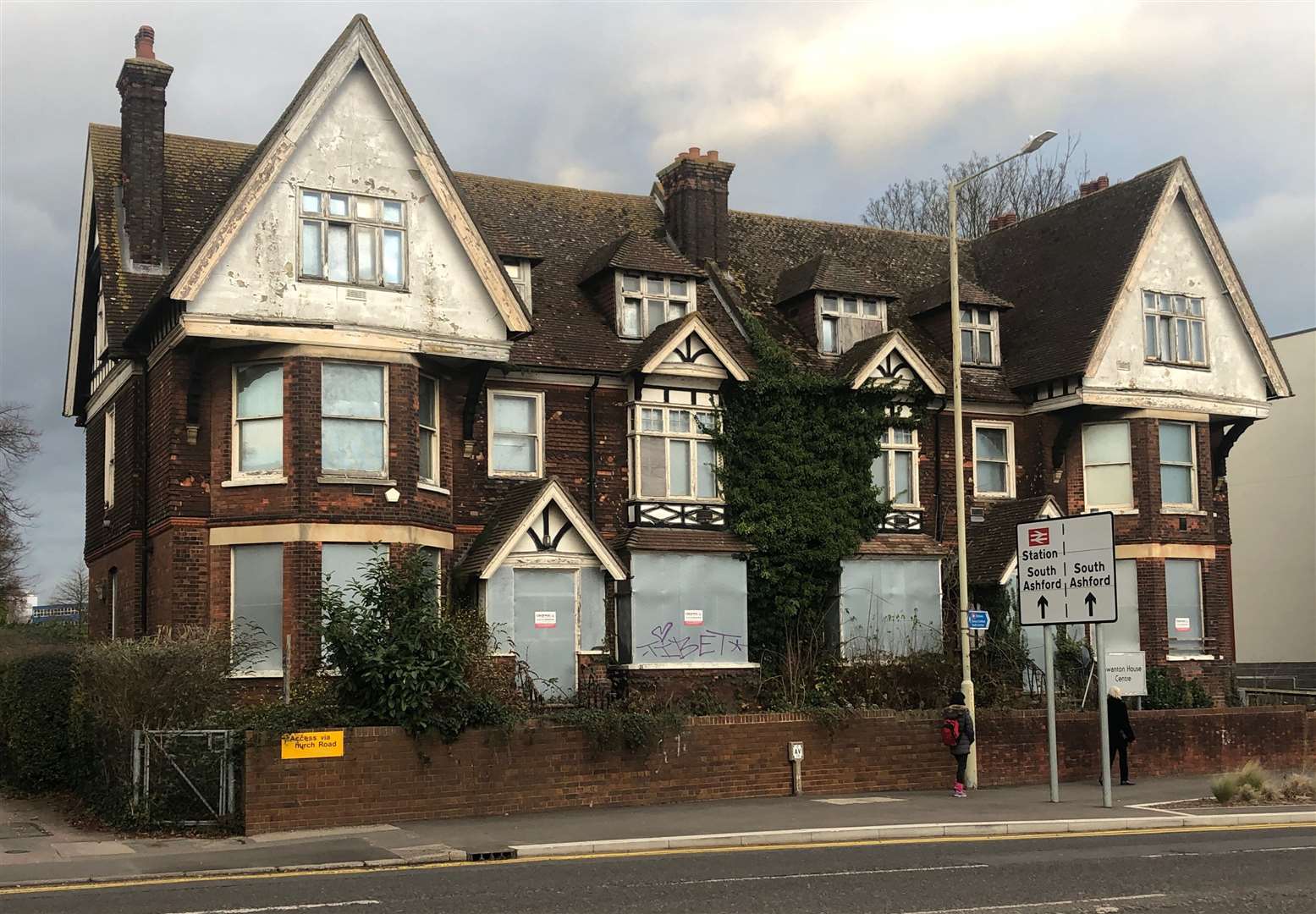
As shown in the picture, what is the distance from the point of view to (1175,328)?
3334 centimetres

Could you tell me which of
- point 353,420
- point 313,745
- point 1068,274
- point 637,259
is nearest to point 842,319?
point 637,259

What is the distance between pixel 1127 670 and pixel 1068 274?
32.2 feet

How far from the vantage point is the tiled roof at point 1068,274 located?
32.8m

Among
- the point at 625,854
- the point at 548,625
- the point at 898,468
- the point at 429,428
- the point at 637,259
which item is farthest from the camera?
the point at 898,468

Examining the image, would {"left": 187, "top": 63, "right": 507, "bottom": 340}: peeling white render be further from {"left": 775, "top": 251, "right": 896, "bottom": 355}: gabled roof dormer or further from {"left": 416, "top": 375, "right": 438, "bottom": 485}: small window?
{"left": 775, "top": 251, "right": 896, "bottom": 355}: gabled roof dormer

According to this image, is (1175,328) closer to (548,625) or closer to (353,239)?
(548,625)

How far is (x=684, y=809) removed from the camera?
2127cm

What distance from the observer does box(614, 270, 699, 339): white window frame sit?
30266 mm

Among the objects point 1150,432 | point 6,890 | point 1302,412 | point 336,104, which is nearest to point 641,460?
point 336,104

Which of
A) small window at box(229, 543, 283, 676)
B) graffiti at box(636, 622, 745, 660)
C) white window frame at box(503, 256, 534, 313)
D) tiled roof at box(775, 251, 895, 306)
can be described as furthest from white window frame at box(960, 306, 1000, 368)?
small window at box(229, 543, 283, 676)

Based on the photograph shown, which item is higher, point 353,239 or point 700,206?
point 700,206

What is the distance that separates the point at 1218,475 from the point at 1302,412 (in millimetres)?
17750

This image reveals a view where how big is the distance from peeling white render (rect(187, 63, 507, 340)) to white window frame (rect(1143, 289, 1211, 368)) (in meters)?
15.1

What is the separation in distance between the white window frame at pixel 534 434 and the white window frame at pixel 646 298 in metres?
2.53
